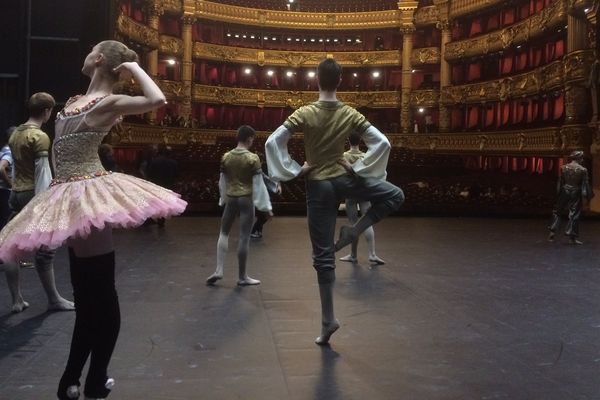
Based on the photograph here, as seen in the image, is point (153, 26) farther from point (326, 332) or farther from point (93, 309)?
point (93, 309)

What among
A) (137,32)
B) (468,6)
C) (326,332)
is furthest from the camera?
(468,6)

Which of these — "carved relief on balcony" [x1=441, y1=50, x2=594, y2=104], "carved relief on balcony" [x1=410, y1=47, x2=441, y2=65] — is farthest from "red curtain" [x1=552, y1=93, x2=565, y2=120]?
"carved relief on balcony" [x1=410, y1=47, x2=441, y2=65]

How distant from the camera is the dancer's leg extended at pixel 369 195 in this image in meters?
4.76

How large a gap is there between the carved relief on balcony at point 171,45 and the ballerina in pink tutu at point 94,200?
35.0 meters

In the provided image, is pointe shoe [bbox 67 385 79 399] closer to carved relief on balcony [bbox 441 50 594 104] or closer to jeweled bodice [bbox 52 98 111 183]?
jeweled bodice [bbox 52 98 111 183]

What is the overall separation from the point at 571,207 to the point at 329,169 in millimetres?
9824

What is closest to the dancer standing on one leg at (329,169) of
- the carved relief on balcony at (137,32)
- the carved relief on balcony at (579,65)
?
the carved relief on balcony at (579,65)

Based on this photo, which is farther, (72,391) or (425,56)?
(425,56)

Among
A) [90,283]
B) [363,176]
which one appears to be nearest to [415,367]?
[363,176]

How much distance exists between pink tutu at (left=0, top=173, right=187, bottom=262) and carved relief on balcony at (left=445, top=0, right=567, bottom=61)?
85.8 feet

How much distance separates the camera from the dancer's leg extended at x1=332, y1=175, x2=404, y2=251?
4.76 meters

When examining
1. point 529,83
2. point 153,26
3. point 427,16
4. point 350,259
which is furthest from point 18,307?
point 427,16

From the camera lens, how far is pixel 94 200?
3.00 metres

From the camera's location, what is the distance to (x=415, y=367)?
14.4ft
